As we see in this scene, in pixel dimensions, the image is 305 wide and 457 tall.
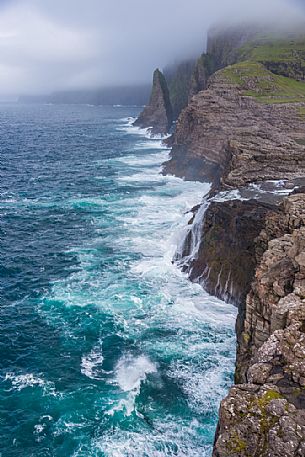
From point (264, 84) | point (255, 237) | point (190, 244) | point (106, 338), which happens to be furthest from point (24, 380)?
point (264, 84)

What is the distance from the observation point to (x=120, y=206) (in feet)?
294

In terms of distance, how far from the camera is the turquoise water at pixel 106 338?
3369cm

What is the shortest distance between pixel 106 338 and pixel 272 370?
25.0 meters

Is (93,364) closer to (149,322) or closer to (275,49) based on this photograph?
(149,322)

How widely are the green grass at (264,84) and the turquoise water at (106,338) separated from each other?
48.1 meters

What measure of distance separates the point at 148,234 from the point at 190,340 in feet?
101

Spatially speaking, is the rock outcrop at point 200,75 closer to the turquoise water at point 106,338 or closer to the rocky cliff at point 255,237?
the rocky cliff at point 255,237

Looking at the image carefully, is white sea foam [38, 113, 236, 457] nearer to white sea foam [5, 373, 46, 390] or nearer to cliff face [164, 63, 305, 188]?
white sea foam [5, 373, 46, 390]

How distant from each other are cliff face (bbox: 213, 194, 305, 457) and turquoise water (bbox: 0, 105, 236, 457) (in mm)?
7508

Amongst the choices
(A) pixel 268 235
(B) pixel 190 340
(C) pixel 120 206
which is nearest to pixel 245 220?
(A) pixel 268 235

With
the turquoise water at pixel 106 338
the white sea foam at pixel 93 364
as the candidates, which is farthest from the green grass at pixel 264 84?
the white sea foam at pixel 93 364

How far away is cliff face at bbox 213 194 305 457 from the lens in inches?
744

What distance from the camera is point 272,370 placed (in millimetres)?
23297

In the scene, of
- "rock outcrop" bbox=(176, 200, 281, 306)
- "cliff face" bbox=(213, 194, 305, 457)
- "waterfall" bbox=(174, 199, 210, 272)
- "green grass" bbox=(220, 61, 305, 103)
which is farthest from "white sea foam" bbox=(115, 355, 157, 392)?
"green grass" bbox=(220, 61, 305, 103)
